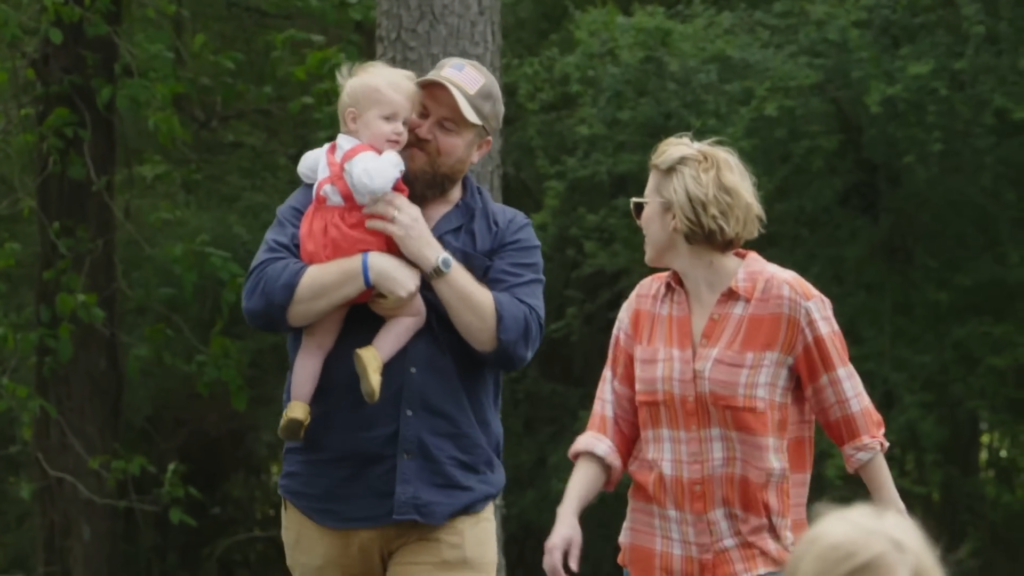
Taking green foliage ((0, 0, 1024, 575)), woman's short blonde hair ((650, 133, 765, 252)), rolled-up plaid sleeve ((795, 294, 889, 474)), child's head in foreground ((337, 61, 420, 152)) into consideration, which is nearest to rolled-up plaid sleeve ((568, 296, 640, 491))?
woman's short blonde hair ((650, 133, 765, 252))

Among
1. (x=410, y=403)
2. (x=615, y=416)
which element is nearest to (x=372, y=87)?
(x=410, y=403)

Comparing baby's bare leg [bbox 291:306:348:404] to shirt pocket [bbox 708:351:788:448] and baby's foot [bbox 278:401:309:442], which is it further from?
shirt pocket [bbox 708:351:788:448]

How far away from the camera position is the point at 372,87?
311 cm

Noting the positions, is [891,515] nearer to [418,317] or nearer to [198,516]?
[418,317]

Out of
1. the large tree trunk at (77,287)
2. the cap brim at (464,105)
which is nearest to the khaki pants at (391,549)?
the cap brim at (464,105)

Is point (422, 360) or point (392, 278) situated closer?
point (392, 278)

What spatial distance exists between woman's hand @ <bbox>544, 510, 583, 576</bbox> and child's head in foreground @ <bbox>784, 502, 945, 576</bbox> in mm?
1326

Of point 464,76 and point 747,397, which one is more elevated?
point 464,76

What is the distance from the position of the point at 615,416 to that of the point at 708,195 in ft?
1.77

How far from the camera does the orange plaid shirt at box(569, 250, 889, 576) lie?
9.67ft

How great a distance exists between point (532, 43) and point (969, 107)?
13.2 ft

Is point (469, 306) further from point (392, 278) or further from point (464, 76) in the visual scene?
point (464, 76)

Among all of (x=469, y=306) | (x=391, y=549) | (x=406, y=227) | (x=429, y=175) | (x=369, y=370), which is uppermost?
(x=429, y=175)

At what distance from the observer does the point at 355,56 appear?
9328mm
